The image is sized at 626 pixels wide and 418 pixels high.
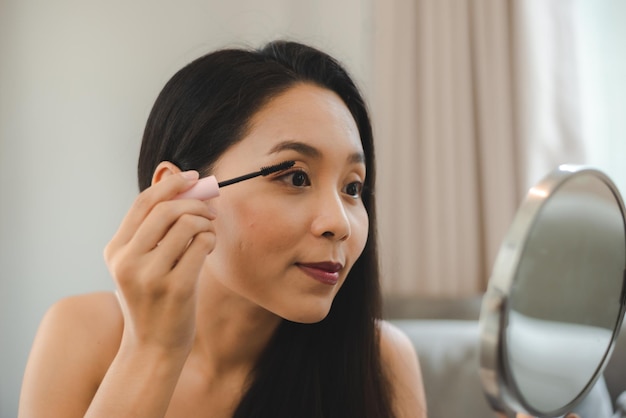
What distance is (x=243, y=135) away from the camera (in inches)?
31.2

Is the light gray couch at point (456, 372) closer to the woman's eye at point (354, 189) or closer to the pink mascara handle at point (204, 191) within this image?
the woman's eye at point (354, 189)

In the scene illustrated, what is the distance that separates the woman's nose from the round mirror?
1.03 ft

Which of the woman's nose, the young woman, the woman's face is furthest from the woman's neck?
the woman's nose

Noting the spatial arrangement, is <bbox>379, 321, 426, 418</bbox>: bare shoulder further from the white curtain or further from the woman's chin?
the white curtain

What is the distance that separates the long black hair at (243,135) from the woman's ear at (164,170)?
0.01 meters

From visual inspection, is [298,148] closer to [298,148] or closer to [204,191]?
[298,148]

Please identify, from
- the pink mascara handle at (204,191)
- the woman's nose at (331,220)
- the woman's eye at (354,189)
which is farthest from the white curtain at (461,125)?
the pink mascara handle at (204,191)

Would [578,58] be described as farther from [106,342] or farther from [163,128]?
[106,342]

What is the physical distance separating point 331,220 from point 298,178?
0.07 m

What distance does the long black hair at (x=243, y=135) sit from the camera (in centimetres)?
82

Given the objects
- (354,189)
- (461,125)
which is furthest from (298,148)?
(461,125)

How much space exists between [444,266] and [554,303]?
117 centimetres

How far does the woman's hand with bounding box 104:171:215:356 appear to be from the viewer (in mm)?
612

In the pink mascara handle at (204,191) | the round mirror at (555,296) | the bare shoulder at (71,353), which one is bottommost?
the bare shoulder at (71,353)
